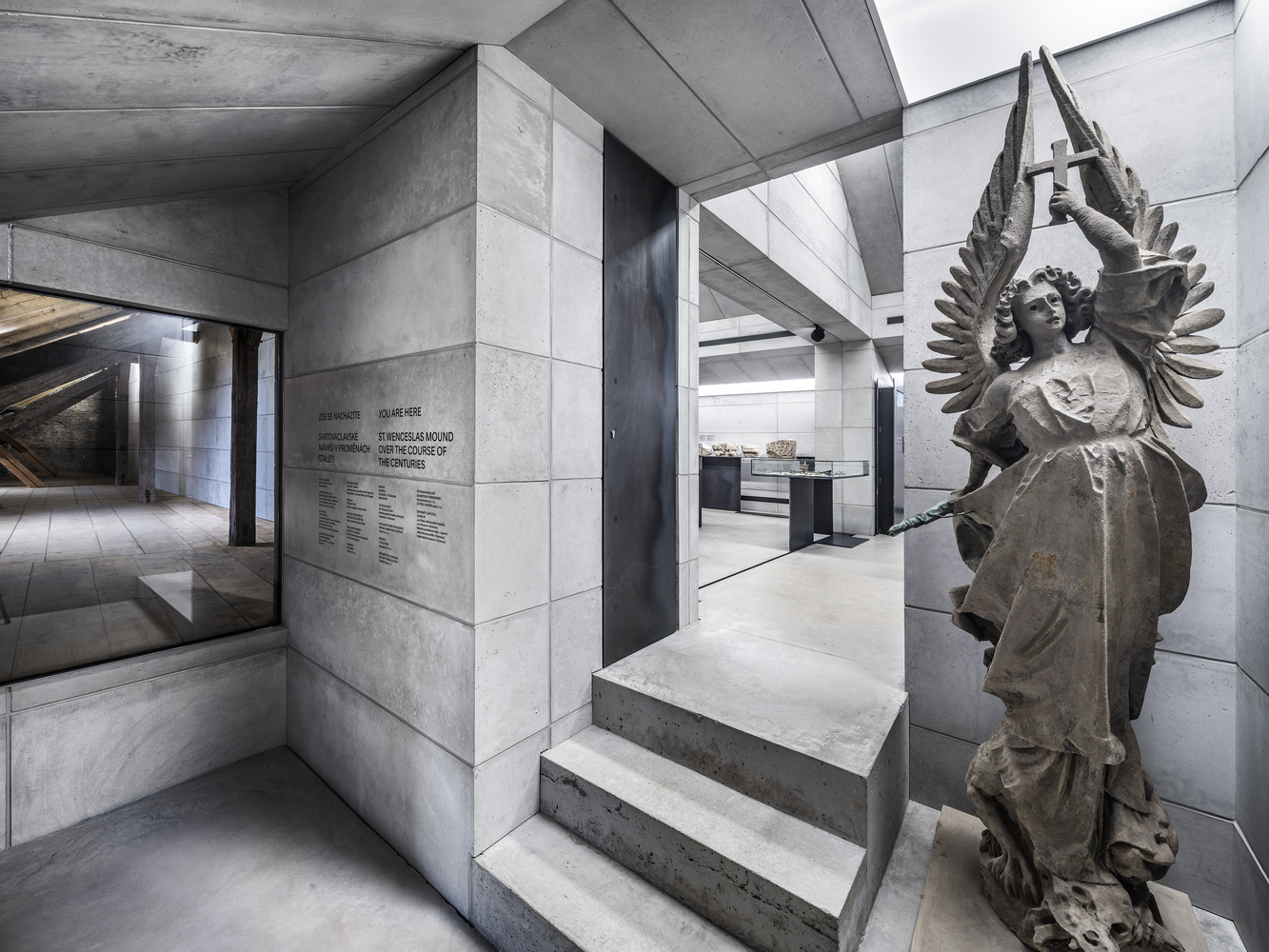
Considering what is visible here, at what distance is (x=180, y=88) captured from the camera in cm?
202

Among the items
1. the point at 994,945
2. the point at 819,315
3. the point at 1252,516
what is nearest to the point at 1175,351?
the point at 1252,516

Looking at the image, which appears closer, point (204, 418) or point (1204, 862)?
point (1204, 862)

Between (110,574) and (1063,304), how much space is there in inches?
186

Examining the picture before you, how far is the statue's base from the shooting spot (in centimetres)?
180

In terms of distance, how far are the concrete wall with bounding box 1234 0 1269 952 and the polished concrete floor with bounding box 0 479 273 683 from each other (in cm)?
492

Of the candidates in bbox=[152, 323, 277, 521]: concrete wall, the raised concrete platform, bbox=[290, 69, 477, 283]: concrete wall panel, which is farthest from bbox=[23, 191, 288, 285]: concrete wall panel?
the raised concrete platform

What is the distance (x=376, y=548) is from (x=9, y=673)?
1.85m

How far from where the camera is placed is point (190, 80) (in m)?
1.99

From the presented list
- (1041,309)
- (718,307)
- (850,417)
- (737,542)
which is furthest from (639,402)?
(718,307)

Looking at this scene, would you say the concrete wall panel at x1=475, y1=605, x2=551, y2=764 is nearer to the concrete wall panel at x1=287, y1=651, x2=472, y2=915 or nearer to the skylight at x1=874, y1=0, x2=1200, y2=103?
the concrete wall panel at x1=287, y1=651, x2=472, y2=915

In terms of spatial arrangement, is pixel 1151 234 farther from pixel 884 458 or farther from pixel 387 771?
pixel 884 458

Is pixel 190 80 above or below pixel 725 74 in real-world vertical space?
below

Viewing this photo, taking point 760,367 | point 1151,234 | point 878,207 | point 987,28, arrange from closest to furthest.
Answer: point 1151,234
point 987,28
point 878,207
point 760,367

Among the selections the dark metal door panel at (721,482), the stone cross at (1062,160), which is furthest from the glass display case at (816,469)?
the stone cross at (1062,160)
